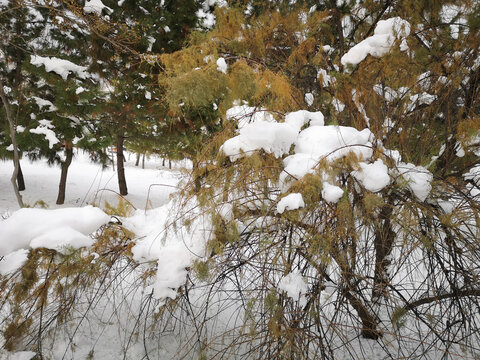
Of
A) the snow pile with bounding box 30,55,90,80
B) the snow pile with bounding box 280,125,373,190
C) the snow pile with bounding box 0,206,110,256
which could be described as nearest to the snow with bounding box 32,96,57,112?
the snow pile with bounding box 30,55,90,80

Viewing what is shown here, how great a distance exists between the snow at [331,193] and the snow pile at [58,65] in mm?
5690

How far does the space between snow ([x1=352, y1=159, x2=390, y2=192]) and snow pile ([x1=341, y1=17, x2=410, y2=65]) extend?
98cm

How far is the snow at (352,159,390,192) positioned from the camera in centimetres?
147

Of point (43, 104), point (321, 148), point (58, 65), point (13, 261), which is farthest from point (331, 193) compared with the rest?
point (43, 104)

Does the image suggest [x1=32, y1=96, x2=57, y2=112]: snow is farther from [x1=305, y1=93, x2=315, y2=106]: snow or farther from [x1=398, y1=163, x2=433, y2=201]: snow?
[x1=398, y1=163, x2=433, y2=201]: snow


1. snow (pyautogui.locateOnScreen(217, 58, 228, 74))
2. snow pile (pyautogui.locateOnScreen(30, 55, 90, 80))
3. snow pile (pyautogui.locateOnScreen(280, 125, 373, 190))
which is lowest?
snow pile (pyautogui.locateOnScreen(280, 125, 373, 190))

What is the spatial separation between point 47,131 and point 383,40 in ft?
22.1

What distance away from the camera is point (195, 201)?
5.94 feet

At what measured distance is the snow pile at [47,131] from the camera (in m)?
6.11

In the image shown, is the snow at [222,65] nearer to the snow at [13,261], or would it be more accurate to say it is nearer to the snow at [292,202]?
the snow at [292,202]

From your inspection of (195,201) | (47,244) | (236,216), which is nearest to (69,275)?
(47,244)

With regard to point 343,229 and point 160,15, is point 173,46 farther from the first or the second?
point 343,229

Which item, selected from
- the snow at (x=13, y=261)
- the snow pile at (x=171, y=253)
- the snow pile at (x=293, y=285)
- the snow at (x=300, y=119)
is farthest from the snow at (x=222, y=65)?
the snow at (x=13, y=261)

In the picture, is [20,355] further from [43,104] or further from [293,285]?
[43,104]
